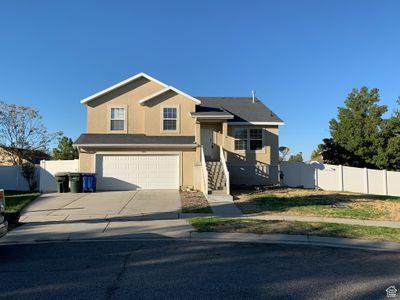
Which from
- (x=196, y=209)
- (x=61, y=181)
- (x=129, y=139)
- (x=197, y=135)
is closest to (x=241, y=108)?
(x=197, y=135)

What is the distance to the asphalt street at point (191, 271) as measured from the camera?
17.4ft

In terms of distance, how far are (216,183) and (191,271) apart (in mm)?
12395

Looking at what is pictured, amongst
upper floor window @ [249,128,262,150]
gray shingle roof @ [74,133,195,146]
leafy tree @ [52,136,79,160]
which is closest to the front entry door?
gray shingle roof @ [74,133,195,146]

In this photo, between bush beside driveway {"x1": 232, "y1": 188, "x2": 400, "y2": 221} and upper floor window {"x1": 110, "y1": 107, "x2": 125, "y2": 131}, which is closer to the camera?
bush beside driveway {"x1": 232, "y1": 188, "x2": 400, "y2": 221}

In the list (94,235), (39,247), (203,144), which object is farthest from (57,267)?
(203,144)

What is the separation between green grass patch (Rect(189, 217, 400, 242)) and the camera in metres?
9.75

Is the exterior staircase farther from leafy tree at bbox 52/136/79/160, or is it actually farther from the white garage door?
leafy tree at bbox 52/136/79/160

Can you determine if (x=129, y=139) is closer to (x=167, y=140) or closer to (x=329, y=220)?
(x=167, y=140)

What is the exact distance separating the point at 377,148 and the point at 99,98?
2126 cm

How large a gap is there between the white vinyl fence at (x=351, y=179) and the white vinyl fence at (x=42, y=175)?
48.4 feet

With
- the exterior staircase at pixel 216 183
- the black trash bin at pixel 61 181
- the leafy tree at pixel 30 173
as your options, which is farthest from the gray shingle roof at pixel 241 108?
the leafy tree at pixel 30 173

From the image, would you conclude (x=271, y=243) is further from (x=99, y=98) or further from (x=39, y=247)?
(x=99, y=98)

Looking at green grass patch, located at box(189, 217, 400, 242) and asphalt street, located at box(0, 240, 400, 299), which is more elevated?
green grass patch, located at box(189, 217, 400, 242)

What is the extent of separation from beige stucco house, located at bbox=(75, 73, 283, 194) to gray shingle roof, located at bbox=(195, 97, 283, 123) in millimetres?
66
